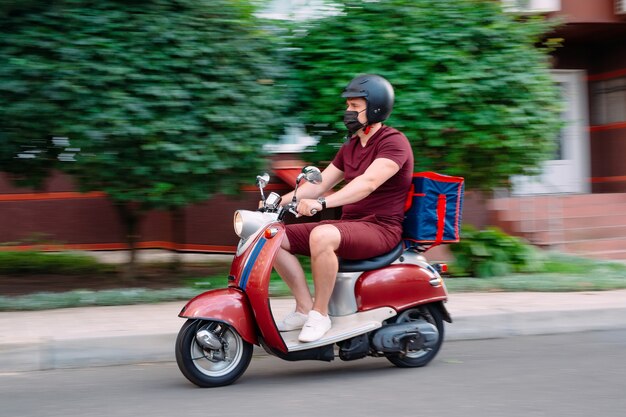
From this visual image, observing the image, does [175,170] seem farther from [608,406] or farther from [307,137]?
[608,406]

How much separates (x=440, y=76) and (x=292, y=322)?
13.3 feet

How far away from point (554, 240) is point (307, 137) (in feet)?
15.1

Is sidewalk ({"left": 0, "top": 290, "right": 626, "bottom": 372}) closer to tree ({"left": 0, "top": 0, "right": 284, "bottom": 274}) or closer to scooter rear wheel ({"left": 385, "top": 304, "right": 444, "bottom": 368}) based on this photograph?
scooter rear wheel ({"left": 385, "top": 304, "right": 444, "bottom": 368})

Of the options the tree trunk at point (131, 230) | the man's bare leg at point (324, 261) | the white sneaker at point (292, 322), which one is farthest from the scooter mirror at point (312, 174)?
the tree trunk at point (131, 230)

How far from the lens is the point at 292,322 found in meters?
Result: 5.53

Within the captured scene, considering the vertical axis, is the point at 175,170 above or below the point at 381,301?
above

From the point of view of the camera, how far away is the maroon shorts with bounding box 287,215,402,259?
5438 millimetres

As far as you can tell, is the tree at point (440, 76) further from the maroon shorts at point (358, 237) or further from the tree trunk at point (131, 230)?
the maroon shorts at point (358, 237)

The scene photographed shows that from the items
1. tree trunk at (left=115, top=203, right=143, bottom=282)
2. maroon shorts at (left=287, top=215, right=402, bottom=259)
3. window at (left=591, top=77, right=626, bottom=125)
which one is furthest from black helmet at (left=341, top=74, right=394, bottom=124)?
window at (left=591, top=77, right=626, bottom=125)

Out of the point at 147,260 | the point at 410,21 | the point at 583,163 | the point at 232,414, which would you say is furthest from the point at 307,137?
the point at 583,163

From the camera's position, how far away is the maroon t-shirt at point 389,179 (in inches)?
220

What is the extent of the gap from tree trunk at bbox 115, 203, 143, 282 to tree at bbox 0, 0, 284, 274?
63 cm

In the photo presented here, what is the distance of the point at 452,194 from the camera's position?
18.6ft

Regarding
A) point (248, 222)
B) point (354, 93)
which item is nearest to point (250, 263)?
point (248, 222)
